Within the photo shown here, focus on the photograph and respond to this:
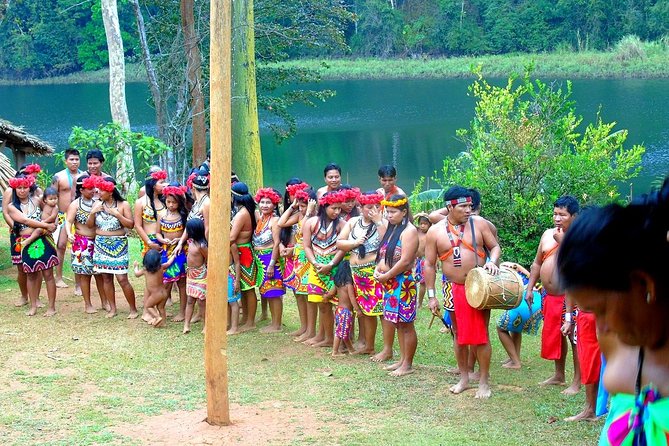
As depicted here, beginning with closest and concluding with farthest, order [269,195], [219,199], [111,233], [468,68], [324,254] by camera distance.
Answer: [219,199], [324,254], [269,195], [111,233], [468,68]

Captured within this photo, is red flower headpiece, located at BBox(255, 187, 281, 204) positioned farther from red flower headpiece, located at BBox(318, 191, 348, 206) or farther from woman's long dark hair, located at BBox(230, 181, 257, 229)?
red flower headpiece, located at BBox(318, 191, 348, 206)

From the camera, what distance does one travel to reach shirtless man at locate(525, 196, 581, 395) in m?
6.88

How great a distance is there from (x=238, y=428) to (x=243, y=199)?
3159 millimetres

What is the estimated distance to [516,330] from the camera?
7.88 meters

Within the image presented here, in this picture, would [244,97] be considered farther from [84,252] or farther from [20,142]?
[84,252]

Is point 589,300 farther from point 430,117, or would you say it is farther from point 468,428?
point 430,117

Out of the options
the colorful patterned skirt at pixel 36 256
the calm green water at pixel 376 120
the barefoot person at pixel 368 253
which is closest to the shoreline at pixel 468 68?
the calm green water at pixel 376 120

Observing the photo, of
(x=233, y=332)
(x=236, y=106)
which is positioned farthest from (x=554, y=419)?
(x=236, y=106)

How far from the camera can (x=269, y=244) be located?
9250 millimetres

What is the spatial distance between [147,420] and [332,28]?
54.1ft

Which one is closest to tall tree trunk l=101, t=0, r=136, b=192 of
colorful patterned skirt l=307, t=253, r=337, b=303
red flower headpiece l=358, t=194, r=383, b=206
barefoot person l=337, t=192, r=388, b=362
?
colorful patterned skirt l=307, t=253, r=337, b=303

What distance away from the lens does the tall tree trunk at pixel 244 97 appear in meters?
15.6

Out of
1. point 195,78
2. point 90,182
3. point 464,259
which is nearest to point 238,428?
point 464,259

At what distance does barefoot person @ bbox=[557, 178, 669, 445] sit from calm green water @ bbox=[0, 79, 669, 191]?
→ 20.2 m
